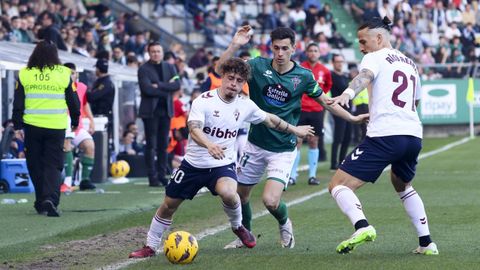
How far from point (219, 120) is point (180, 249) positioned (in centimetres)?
120

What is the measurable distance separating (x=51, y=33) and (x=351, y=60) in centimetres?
1865

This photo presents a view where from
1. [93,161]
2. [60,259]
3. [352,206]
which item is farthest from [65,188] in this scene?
[352,206]

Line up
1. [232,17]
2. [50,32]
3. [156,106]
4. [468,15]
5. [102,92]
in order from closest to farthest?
[156,106] → [102,92] → [50,32] → [232,17] → [468,15]

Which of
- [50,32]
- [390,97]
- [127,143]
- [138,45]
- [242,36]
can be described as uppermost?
[242,36]

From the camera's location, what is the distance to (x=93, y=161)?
18.2 meters

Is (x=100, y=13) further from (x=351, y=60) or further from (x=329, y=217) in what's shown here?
(x=329, y=217)

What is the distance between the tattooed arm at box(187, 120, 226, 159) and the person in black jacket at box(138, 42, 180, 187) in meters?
8.52

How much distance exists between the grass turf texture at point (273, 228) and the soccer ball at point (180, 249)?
0.09m

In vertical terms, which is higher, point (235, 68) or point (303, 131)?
point (235, 68)

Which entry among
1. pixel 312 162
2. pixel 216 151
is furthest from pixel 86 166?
pixel 216 151

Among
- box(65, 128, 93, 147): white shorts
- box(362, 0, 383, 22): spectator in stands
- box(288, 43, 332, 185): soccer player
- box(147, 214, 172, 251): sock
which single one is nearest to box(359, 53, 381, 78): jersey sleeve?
box(147, 214, 172, 251): sock

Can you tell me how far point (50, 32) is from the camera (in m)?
21.3

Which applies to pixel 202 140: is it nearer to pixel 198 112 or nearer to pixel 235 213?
pixel 198 112

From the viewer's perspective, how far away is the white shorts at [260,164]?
10.7 meters
